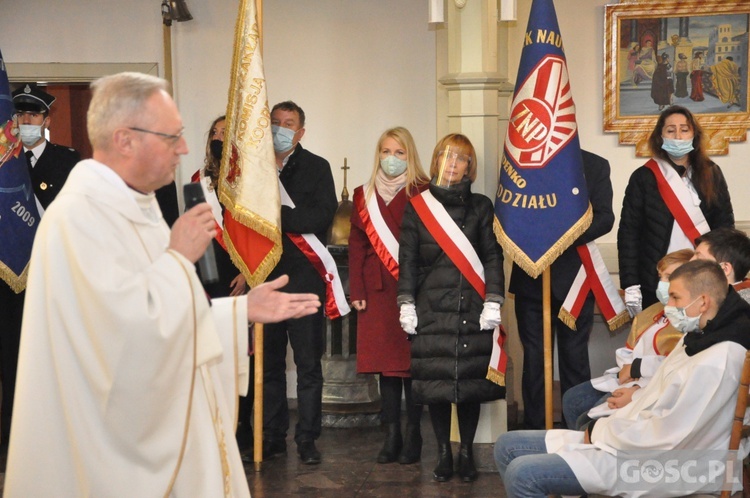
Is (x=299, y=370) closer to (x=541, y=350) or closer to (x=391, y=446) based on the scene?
(x=391, y=446)

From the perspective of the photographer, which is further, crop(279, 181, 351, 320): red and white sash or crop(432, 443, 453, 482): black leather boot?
crop(279, 181, 351, 320): red and white sash

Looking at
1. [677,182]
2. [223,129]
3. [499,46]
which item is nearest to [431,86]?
[499,46]

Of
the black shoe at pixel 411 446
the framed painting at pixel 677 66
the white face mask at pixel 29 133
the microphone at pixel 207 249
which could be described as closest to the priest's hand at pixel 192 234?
the microphone at pixel 207 249

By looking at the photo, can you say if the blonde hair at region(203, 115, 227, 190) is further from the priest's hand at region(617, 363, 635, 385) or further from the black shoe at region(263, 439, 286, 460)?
the priest's hand at region(617, 363, 635, 385)

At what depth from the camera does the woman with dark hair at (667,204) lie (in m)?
5.18

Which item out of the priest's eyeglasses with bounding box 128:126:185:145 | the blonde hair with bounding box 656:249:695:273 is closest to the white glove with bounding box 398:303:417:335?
A: the blonde hair with bounding box 656:249:695:273

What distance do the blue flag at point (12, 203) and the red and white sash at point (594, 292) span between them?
2849 mm

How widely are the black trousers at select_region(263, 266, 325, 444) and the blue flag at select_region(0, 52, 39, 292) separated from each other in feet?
4.51

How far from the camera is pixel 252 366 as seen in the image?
586cm

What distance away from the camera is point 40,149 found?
589 centimetres

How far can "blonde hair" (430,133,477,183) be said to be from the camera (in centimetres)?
511

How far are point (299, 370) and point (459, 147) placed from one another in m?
1.42

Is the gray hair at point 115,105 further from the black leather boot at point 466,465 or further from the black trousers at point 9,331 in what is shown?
the black trousers at point 9,331

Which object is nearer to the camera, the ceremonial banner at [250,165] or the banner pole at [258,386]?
the ceremonial banner at [250,165]
